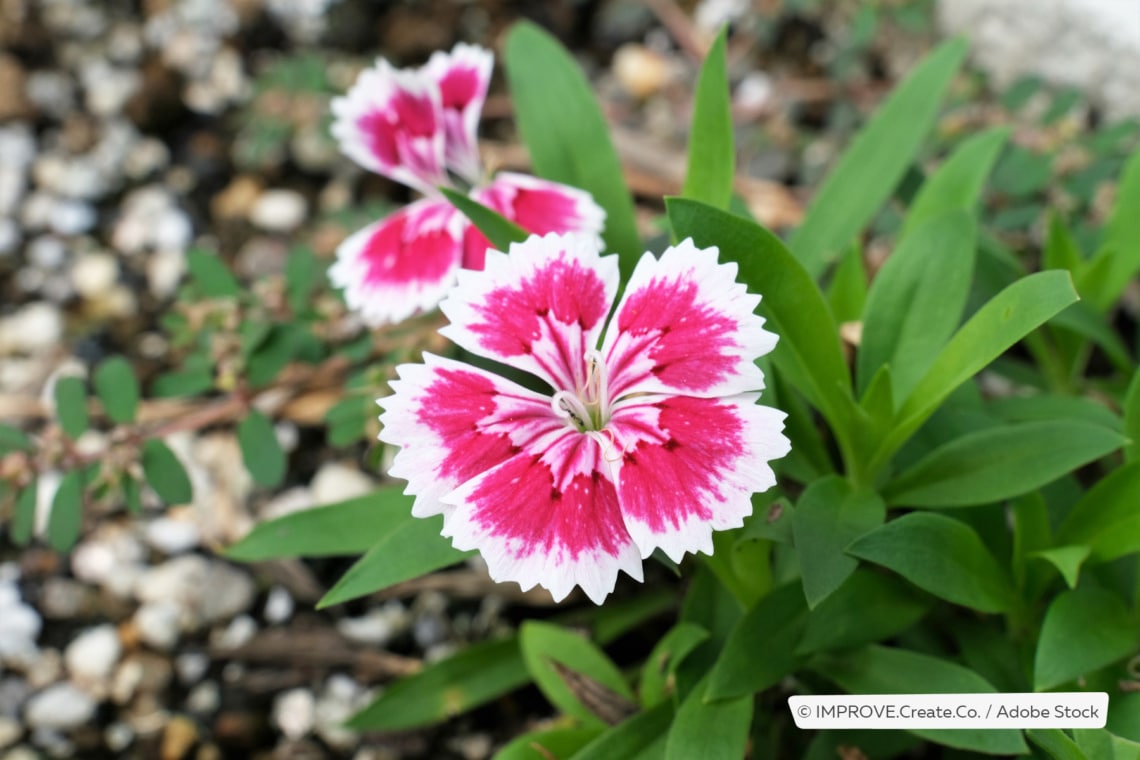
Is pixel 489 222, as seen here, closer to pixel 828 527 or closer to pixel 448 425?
pixel 448 425

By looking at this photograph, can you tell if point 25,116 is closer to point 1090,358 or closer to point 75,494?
point 75,494

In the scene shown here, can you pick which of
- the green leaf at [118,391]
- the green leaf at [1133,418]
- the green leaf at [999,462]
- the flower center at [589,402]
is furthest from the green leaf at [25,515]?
the green leaf at [1133,418]

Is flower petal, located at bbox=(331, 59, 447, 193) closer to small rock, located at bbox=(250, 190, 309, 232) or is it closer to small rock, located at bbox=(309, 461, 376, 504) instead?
small rock, located at bbox=(309, 461, 376, 504)

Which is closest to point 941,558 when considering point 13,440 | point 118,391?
point 118,391

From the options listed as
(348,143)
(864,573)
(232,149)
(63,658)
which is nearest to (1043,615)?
(864,573)

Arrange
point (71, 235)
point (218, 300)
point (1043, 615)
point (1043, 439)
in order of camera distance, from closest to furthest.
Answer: point (1043, 439) → point (1043, 615) → point (218, 300) → point (71, 235)

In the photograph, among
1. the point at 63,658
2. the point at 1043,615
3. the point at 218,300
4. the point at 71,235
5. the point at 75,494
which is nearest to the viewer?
the point at 1043,615

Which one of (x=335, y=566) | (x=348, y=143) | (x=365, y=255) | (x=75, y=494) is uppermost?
(x=348, y=143)
